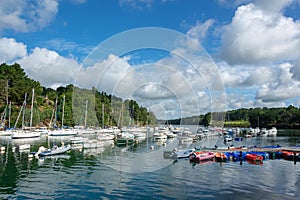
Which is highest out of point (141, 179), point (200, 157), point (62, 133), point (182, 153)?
point (62, 133)

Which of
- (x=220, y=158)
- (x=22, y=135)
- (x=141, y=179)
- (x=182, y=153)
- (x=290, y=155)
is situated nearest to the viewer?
(x=141, y=179)

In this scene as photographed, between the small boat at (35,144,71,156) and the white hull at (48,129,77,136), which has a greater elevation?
the white hull at (48,129,77,136)

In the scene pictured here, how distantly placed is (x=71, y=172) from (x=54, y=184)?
16.3 feet

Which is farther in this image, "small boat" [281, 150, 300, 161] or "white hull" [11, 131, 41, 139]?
"white hull" [11, 131, 41, 139]

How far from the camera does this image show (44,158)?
35.2 m

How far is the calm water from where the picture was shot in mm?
19859

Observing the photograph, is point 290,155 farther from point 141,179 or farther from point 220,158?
point 141,179

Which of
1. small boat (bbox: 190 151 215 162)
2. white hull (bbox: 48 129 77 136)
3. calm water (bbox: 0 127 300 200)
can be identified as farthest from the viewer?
white hull (bbox: 48 129 77 136)

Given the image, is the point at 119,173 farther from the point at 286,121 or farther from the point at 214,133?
the point at 286,121

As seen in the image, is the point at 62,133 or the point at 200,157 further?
the point at 62,133

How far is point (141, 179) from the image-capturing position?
24.0 metres

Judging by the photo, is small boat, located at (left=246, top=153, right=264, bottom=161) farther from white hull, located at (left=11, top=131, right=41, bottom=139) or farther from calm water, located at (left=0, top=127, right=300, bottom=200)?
white hull, located at (left=11, top=131, right=41, bottom=139)

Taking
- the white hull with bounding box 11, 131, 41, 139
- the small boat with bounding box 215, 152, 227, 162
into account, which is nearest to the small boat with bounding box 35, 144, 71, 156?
the small boat with bounding box 215, 152, 227, 162

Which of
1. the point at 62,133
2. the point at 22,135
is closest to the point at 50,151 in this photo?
the point at 22,135
